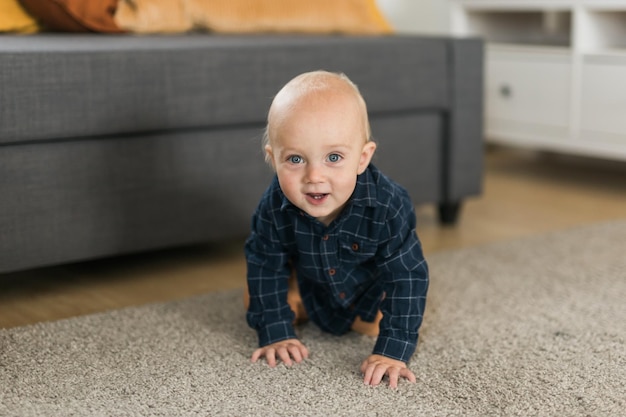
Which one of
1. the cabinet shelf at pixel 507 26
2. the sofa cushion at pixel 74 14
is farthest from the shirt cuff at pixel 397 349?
the cabinet shelf at pixel 507 26

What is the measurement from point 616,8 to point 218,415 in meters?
1.67

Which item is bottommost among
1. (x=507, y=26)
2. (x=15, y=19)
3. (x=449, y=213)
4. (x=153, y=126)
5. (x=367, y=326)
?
(x=449, y=213)

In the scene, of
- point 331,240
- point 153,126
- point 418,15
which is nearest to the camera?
point 331,240

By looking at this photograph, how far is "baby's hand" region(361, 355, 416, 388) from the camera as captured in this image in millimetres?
1077

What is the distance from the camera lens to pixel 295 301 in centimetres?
130

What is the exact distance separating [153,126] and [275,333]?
0.51 m

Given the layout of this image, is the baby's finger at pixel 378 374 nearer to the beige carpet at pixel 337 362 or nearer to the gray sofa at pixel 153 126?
the beige carpet at pixel 337 362

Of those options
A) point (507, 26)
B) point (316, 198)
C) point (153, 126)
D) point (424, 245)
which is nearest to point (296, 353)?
point (316, 198)

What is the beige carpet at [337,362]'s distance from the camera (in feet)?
3.33

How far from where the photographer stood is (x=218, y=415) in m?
0.99

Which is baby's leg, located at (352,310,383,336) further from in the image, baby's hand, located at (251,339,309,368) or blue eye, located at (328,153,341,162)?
blue eye, located at (328,153,341,162)

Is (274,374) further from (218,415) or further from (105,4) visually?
(105,4)

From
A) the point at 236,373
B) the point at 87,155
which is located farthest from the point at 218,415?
the point at 87,155

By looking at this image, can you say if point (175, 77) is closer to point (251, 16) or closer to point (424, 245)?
point (251, 16)
